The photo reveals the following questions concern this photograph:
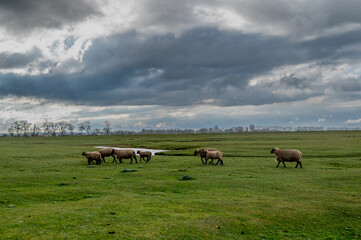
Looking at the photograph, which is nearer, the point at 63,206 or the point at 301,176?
the point at 63,206

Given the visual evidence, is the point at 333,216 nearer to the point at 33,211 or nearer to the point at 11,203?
the point at 33,211

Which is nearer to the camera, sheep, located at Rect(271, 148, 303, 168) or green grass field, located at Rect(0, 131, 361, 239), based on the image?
green grass field, located at Rect(0, 131, 361, 239)

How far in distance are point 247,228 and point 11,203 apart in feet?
44.2

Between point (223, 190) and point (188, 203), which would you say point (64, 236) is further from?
point (223, 190)

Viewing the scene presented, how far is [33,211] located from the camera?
14172 millimetres

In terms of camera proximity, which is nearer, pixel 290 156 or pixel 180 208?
pixel 180 208

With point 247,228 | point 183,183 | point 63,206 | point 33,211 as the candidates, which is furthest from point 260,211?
point 33,211

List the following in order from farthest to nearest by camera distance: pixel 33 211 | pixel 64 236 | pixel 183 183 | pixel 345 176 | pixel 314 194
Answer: pixel 345 176 → pixel 183 183 → pixel 314 194 → pixel 33 211 → pixel 64 236

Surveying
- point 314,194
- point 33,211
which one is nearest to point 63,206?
point 33,211

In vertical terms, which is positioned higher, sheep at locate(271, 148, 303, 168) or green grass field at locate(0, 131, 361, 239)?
sheep at locate(271, 148, 303, 168)

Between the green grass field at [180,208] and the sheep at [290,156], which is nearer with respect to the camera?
the green grass field at [180,208]

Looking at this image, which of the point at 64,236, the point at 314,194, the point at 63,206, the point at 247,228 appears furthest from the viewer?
the point at 314,194

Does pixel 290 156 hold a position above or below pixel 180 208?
above

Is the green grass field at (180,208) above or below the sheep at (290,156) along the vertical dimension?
below
